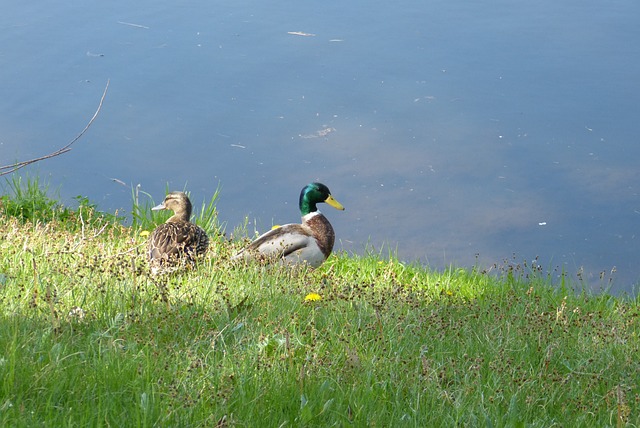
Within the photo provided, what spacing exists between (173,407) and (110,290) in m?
1.35

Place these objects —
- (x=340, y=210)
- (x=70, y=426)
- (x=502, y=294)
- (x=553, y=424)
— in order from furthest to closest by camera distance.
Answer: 1. (x=340, y=210)
2. (x=502, y=294)
3. (x=553, y=424)
4. (x=70, y=426)

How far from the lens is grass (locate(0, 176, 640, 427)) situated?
11.7 feet

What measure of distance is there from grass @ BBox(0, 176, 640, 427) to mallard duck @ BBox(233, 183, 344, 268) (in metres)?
0.97

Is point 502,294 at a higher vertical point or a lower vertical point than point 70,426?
lower

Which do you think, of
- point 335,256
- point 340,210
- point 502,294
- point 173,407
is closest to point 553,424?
point 173,407

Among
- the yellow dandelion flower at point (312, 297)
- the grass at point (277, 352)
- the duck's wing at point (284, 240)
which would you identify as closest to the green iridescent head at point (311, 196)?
the duck's wing at point (284, 240)

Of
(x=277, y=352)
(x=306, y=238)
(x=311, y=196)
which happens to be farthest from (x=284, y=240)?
(x=277, y=352)

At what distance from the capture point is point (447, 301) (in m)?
5.93

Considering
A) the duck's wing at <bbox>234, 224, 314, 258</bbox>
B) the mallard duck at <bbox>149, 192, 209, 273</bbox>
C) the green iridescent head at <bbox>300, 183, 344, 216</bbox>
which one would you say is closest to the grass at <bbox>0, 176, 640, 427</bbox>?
the mallard duck at <bbox>149, 192, 209, 273</bbox>

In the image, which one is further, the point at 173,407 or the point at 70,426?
the point at 173,407

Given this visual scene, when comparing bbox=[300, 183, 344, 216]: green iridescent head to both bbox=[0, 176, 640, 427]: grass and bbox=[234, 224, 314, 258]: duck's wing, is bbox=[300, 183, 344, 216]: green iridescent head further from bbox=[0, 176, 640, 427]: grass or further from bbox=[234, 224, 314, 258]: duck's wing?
bbox=[0, 176, 640, 427]: grass

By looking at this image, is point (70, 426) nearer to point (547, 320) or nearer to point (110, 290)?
point (110, 290)

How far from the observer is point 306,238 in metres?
7.23

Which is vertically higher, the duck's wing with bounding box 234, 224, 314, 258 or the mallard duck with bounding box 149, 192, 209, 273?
the mallard duck with bounding box 149, 192, 209, 273
